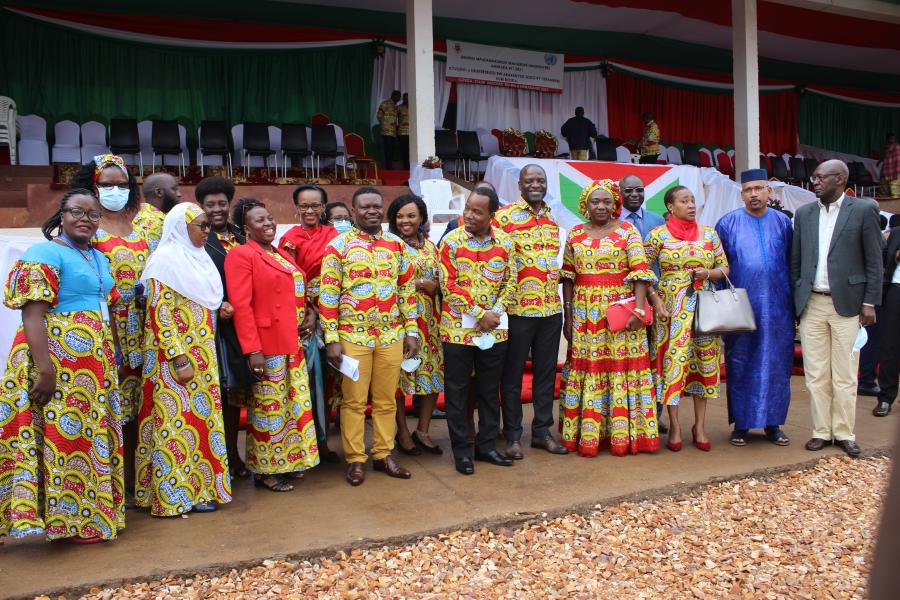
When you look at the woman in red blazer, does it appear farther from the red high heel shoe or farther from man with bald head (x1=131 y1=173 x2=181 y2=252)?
the red high heel shoe

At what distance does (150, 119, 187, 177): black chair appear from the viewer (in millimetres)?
10328

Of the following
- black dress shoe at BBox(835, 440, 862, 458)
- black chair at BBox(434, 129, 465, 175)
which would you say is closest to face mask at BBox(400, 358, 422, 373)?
black dress shoe at BBox(835, 440, 862, 458)

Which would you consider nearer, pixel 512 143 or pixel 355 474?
pixel 355 474

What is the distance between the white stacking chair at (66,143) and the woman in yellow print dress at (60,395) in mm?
8321

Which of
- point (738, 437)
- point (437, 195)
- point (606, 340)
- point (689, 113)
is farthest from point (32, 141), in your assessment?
point (689, 113)

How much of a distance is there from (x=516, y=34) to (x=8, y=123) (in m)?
8.84

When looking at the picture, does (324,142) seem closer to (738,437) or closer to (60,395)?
(738,437)

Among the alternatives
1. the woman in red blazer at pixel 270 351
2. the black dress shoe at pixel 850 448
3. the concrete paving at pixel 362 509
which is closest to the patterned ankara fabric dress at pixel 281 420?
the woman in red blazer at pixel 270 351

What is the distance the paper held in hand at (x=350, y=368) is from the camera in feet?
12.9

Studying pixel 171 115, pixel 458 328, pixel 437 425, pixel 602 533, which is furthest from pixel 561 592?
pixel 171 115

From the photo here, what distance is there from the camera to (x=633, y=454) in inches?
180

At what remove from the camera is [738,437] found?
487 cm

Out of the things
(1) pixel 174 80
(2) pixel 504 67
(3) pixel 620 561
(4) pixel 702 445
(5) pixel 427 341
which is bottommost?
(3) pixel 620 561

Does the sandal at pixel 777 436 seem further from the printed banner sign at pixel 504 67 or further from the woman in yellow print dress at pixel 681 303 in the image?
the printed banner sign at pixel 504 67
